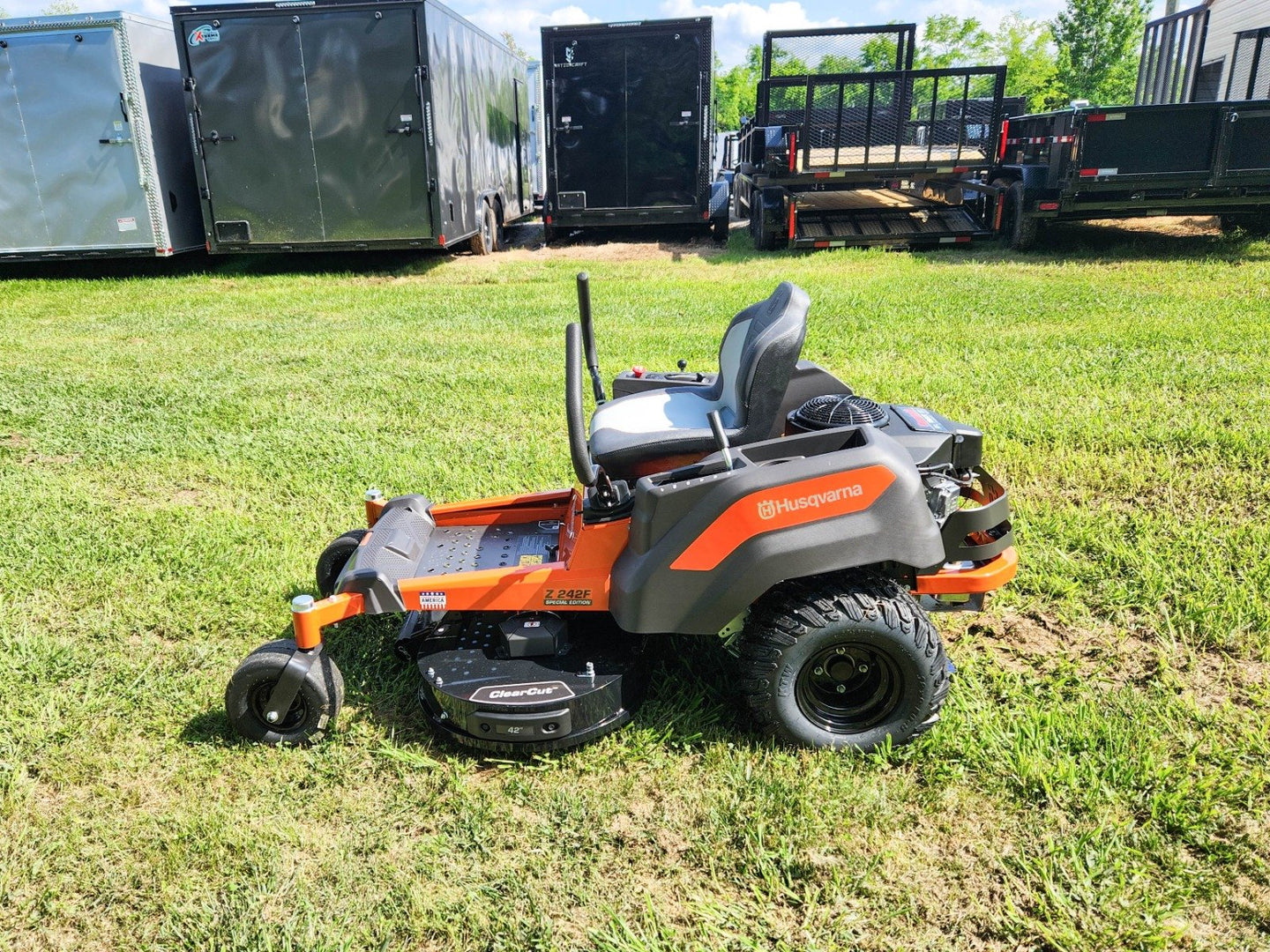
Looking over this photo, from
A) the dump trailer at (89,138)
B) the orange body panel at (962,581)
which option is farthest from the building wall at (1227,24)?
the orange body panel at (962,581)

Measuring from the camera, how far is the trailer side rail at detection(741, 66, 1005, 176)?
1171 cm

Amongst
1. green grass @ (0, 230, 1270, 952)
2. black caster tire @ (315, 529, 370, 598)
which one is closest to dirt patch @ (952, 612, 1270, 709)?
green grass @ (0, 230, 1270, 952)

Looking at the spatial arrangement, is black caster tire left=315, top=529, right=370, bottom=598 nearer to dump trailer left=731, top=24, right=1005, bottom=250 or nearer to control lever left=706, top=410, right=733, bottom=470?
control lever left=706, top=410, right=733, bottom=470

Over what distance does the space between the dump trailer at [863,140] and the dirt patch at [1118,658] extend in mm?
9605

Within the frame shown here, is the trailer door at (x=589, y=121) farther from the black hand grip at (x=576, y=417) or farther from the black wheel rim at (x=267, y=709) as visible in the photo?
the black wheel rim at (x=267, y=709)

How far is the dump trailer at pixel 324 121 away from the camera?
10.5m

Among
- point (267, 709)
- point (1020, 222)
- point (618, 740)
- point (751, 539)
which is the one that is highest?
point (1020, 222)

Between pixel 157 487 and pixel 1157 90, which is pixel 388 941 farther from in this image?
pixel 1157 90

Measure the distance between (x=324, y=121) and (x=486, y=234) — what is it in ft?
10.8

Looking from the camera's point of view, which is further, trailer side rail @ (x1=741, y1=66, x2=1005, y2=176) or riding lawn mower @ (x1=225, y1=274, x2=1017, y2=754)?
trailer side rail @ (x1=741, y1=66, x2=1005, y2=176)

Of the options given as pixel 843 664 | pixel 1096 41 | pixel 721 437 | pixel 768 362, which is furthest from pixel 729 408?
pixel 1096 41

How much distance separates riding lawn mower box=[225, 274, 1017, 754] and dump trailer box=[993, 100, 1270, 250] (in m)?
9.26

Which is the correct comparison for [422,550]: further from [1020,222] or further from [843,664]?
[1020,222]

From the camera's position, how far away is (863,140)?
1191 centimetres
